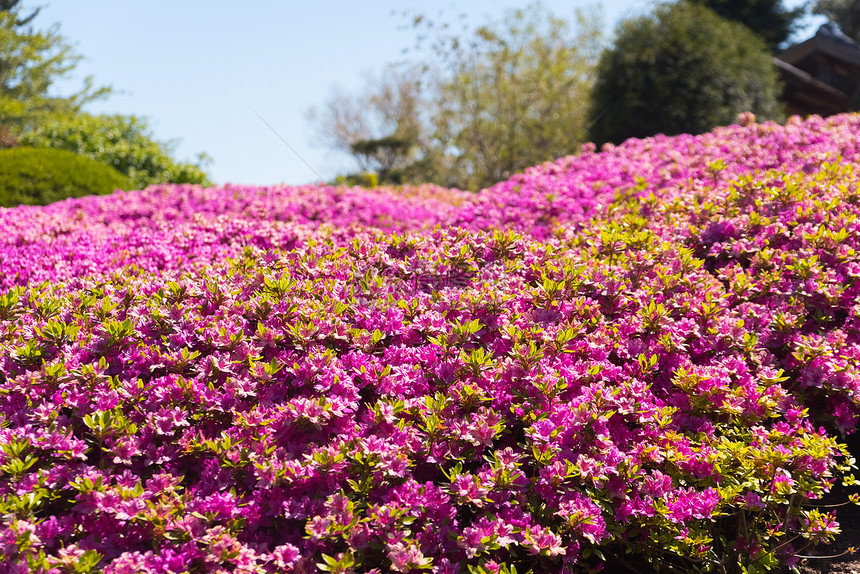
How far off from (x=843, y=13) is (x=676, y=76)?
120 ft

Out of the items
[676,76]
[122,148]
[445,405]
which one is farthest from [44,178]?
[676,76]

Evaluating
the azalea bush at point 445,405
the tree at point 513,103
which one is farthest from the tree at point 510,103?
the azalea bush at point 445,405

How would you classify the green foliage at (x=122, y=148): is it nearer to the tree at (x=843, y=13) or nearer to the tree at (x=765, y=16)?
the tree at (x=765, y=16)

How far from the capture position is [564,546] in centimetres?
282

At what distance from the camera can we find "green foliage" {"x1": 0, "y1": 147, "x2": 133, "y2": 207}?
36.6 feet

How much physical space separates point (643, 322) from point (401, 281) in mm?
1442

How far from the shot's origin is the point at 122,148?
18.3 m

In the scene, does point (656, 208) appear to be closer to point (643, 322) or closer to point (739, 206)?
point (739, 206)

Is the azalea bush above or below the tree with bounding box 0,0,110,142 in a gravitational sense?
below

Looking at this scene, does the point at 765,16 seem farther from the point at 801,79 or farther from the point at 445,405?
the point at 445,405

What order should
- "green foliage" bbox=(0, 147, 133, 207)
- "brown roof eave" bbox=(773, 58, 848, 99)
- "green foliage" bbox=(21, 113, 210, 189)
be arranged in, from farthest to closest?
1. "brown roof eave" bbox=(773, 58, 848, 99)
2. "green foliage" bbox=(21, 113, 210, 189)
3. "green foliage" bbox=(0, 147, 133, 207)

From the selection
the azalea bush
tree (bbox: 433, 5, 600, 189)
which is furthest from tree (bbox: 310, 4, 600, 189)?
the azalea bush

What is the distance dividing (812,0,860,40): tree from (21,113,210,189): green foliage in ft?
128

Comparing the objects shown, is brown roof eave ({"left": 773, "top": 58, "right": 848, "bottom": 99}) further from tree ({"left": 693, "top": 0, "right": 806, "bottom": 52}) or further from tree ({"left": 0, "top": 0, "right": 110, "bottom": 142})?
tree ({"left": 0, "top": 0, "right": 110, "bottom": 142})
